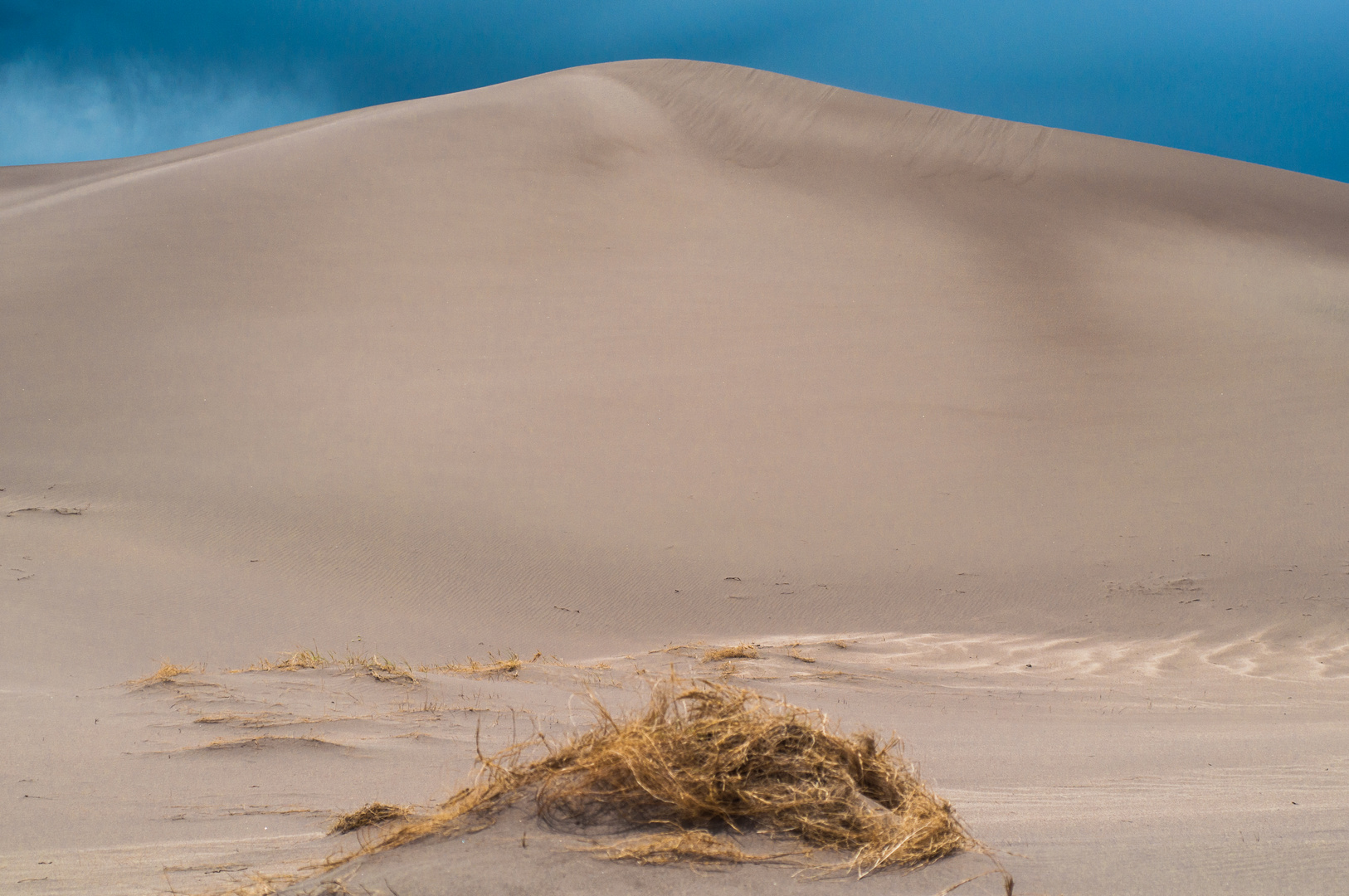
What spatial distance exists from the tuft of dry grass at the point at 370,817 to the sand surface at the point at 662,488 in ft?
0.17

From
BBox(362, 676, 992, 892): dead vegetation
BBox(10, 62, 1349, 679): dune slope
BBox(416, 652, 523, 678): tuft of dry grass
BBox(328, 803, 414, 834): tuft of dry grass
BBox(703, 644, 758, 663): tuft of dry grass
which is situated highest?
BBox(10, 62, 1349, 679): dune slope

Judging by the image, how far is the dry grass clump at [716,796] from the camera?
7.34ft

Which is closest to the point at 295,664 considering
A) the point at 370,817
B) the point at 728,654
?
the point at 728,654

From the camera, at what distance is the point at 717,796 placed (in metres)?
2.29

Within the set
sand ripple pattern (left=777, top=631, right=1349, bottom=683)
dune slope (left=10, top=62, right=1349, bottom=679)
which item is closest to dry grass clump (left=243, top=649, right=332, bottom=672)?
dune slope (left=10, top=62, right=1349, bottom=679)

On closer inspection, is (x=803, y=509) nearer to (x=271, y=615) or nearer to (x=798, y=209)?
(x=271, y=615)

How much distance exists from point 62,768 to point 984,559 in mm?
7308

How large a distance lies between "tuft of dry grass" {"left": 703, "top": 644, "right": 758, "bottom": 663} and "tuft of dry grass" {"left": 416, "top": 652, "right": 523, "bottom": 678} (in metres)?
1.20

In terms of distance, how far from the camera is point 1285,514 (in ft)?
29.4

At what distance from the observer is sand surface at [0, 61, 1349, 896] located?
131 inches

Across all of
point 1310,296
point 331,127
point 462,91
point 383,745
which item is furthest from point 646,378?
point 462,91

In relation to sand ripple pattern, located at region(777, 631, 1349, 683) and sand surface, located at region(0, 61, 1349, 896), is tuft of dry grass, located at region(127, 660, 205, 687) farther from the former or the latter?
sand ripple pattern, located at region(777, 631, 1349, 683)

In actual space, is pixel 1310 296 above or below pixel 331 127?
below

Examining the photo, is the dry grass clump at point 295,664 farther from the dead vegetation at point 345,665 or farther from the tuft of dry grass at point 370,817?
the tuft of dry grass at point 370,817
